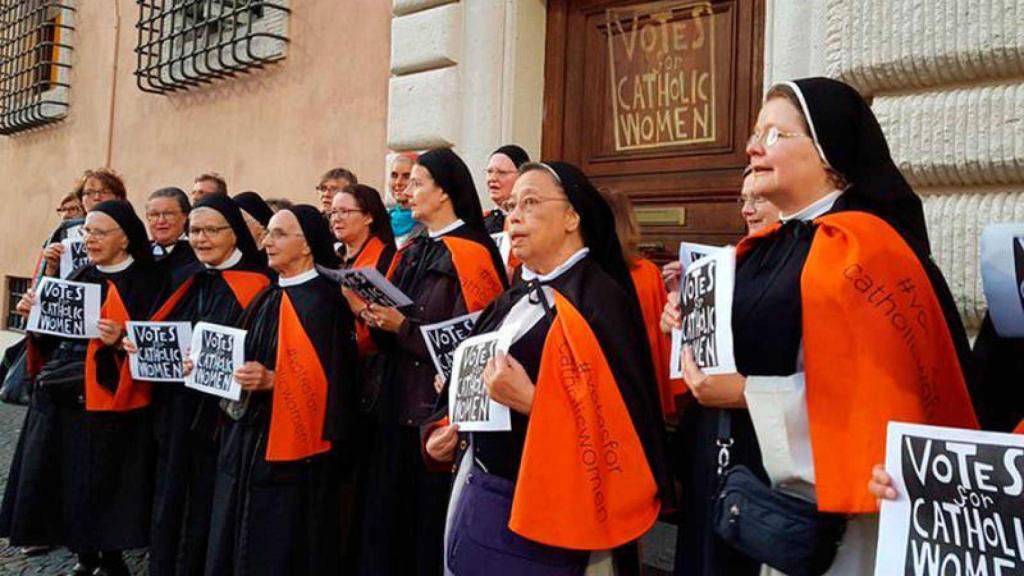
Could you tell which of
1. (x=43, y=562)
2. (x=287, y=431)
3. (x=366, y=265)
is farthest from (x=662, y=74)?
(x=43, y=562)

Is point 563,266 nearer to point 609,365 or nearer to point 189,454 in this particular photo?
point 609,365

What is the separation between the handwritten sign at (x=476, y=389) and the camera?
8.10 feet

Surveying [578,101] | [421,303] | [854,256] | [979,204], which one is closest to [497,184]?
[421,303]

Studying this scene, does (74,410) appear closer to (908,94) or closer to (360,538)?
(360,538)

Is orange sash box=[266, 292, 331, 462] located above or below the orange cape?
below

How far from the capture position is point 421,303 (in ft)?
11.6

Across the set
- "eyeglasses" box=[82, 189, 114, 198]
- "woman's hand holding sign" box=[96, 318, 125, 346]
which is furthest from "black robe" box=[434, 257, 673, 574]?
"eyeglasses" box=[82, 189, 114, 198]

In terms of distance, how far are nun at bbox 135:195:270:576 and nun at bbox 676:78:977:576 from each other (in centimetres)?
248

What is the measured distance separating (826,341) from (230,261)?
2.99m

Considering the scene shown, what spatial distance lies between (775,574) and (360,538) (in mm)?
2108

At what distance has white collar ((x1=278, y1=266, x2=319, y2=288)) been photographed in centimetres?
368

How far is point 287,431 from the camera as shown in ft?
11.2

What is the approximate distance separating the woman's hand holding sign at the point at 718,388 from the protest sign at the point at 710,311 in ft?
0.06

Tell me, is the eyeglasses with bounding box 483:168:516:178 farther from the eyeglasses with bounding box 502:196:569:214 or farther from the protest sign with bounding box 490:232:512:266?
the eyeglasses with bounding box 502:196:569:214
